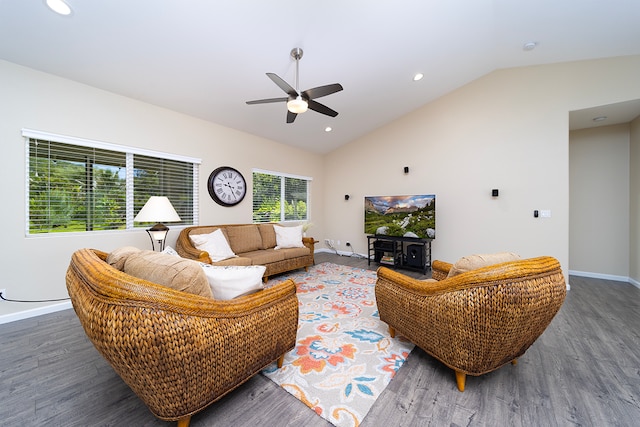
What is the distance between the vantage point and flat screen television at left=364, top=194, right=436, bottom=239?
172 inches

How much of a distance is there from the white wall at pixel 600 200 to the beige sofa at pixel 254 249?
4.83 meters

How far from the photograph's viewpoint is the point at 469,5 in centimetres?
253

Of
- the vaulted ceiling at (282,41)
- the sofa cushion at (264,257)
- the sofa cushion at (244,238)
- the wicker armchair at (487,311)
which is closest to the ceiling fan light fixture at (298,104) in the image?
the vaulted ceiling at (282,41)

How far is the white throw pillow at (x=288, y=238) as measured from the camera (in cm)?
438

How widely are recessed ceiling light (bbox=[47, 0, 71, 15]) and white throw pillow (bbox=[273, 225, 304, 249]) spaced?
3.54m

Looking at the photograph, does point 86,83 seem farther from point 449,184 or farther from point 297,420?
point 449,184

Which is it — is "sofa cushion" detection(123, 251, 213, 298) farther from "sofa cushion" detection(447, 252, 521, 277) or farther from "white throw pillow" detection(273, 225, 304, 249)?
"white throw pillow" detection(273, 225, 304, 249)

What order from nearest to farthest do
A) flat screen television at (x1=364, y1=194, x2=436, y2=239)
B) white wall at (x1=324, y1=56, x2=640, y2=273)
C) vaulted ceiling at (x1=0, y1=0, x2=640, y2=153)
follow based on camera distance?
vaulted ceiling at (x1=0, y1=0, x2=640, y2=153) → white wall at (x1=324, y1=56, x2=640, y2=273) → flat screen television at (x1=364, y1=194, x2=436, y2=239)

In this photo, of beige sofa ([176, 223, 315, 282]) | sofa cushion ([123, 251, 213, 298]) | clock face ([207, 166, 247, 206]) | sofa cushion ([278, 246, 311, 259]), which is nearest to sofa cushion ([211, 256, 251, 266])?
beige sofa ([176, 223, 315, 282])

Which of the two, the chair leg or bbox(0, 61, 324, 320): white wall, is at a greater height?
bbox(0, 61, 324, 320): white wall

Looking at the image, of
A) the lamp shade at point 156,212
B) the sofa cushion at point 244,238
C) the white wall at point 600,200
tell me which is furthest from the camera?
the sofa cushion at point 244,238

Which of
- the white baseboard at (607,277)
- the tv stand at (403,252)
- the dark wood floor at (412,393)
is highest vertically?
the tv stand at (403,252)

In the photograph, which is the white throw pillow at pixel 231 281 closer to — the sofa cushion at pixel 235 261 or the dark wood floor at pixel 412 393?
the dark wood floor at pixel 412 393

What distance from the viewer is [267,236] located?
14.7 ft
